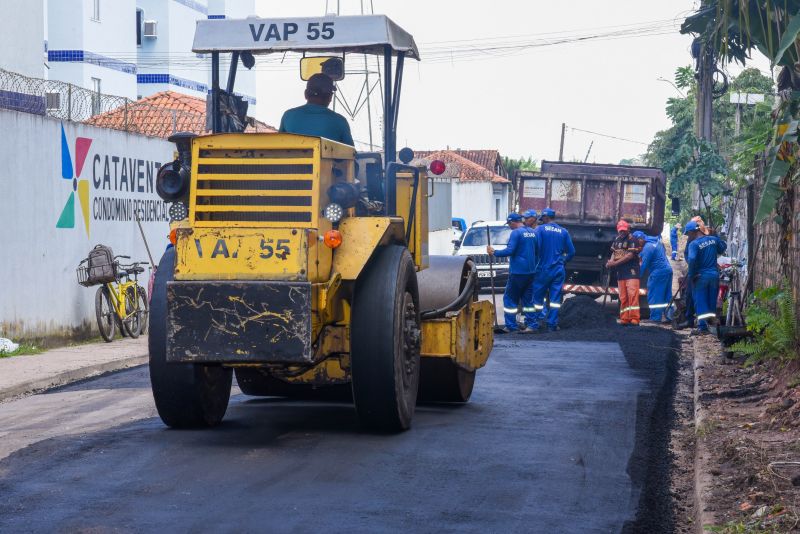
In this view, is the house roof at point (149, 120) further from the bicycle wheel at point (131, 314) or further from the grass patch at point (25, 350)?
the grass patch at point (25, 350)

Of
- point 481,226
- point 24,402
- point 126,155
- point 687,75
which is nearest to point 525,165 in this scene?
point 687,75

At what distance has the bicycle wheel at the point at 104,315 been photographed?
16306mm

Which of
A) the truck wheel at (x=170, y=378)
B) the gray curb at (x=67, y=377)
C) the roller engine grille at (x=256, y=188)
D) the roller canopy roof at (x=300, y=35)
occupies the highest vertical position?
the roller canopy roof at (x=300, y=35)

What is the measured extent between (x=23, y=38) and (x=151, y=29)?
24599 mm

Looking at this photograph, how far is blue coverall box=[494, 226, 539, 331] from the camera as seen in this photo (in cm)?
1800

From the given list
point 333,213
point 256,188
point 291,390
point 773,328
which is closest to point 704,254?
point 773,328

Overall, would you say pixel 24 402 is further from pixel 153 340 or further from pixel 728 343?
pixel 728 343

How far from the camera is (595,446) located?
8.20m

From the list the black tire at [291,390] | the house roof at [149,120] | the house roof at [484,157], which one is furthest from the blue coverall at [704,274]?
the house roof at [484,157]

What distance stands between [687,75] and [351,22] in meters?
26.5

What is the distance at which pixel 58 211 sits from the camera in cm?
1598

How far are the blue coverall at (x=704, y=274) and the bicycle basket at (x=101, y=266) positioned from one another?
7942 mm

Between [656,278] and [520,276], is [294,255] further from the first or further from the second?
[656,278]

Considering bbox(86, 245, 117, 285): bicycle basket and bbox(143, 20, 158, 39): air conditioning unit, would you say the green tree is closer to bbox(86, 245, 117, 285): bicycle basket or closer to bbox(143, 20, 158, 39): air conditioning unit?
bbox(143, 20, 158, 39): air conditioning unit
